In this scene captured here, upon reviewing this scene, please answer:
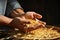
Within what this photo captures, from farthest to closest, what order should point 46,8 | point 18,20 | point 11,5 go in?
1. point 46,8
2. point 11,5
3. point 18,20

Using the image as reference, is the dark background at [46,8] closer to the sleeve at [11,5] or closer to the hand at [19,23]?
the sleeve at [11,5]

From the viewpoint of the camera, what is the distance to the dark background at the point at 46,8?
219cm

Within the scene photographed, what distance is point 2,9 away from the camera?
4.98ft

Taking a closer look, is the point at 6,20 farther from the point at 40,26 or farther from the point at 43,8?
the point at 43,8

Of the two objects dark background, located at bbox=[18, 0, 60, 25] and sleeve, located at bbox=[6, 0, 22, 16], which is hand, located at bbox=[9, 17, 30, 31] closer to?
sleeve, located at bbox=[6, 0, 22, 16]

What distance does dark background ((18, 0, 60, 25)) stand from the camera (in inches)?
86.3

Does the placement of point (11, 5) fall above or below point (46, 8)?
above

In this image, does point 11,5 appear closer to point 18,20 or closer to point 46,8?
point 18,20

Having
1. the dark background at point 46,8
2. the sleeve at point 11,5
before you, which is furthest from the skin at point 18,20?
the dark background at point 46,8

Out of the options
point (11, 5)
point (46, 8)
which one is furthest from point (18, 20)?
point (46, 8)

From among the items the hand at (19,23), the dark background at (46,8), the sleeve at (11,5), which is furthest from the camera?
the dark background at (46,8)

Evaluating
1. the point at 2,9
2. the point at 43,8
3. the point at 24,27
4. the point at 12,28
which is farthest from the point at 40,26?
the point at 43,8

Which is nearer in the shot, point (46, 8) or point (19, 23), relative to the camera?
point (19, 23)

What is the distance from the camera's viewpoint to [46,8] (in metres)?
2.24
